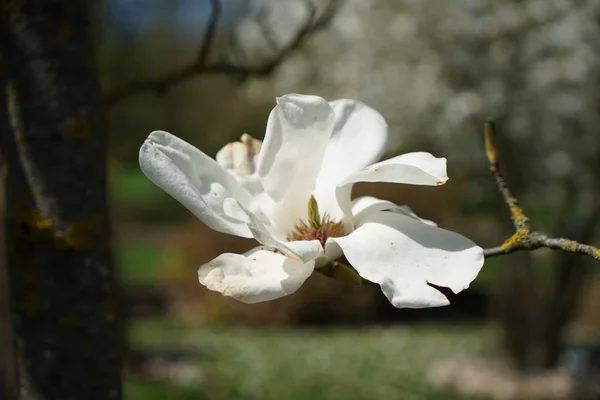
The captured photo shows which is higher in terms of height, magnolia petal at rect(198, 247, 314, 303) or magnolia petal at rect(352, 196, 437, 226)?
magnolia petal at rect(352, 196, 437, 226)

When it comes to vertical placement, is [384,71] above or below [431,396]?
above

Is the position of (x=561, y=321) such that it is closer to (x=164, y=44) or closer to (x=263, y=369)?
(x=263, y=369)

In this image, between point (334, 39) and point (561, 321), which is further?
point (334, 39)

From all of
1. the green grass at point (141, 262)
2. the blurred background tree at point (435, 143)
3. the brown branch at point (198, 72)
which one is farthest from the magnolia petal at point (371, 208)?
the green grass at point (141, 262)

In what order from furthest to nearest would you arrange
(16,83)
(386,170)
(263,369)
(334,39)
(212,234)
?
(212,234), (334,39), (263,369), (16,83), (386,170)

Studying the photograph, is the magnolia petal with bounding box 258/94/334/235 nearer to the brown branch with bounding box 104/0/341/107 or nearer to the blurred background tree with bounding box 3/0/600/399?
the brown branch with bounding box 104/0/341/107

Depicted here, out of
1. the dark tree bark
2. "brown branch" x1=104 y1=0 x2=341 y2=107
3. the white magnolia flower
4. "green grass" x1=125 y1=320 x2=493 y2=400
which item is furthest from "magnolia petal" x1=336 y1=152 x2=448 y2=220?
"green grass" x1=125 y1=320 x2=493 y2=400

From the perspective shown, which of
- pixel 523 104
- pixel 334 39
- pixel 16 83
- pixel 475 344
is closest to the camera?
pixel 16 83

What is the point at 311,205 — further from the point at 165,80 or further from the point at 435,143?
the point at 435,143

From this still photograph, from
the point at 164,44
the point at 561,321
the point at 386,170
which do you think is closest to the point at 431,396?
the point at 561,321
